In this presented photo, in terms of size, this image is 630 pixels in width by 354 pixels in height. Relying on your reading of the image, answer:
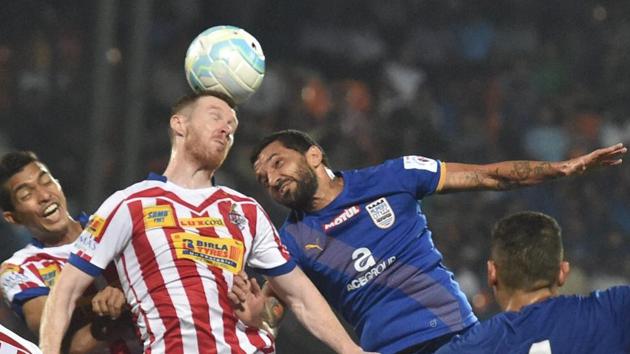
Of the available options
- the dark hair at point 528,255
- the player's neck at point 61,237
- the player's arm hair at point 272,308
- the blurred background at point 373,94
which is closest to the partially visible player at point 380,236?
the player's arm hair at point 272,308

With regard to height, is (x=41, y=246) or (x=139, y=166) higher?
(x=139, y=166)

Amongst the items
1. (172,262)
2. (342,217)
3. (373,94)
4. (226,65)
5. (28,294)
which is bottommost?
(28,294)

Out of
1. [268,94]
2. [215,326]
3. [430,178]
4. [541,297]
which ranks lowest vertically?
[215,326]

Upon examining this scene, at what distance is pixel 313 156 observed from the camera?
5.09m

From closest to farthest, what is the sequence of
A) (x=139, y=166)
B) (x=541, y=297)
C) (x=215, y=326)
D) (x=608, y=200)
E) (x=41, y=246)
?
(x=541, y=297) < (x=215, y=326) < (x=41, y=246) < (x=139, y=166) < (x=608, y=200)

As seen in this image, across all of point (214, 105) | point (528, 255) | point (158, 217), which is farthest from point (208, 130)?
point (528, 255)

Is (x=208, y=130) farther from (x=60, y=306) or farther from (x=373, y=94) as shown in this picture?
(x=373, y=94)

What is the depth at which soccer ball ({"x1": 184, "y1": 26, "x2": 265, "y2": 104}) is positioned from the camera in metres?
4.95

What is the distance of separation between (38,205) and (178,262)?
3.22 feet

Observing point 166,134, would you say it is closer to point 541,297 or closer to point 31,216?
point 31,216

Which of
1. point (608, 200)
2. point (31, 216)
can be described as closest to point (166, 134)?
point (608, 200)

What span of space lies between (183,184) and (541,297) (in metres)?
1.43

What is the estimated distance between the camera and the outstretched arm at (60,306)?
4.04 meters

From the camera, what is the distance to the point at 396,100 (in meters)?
9.79
